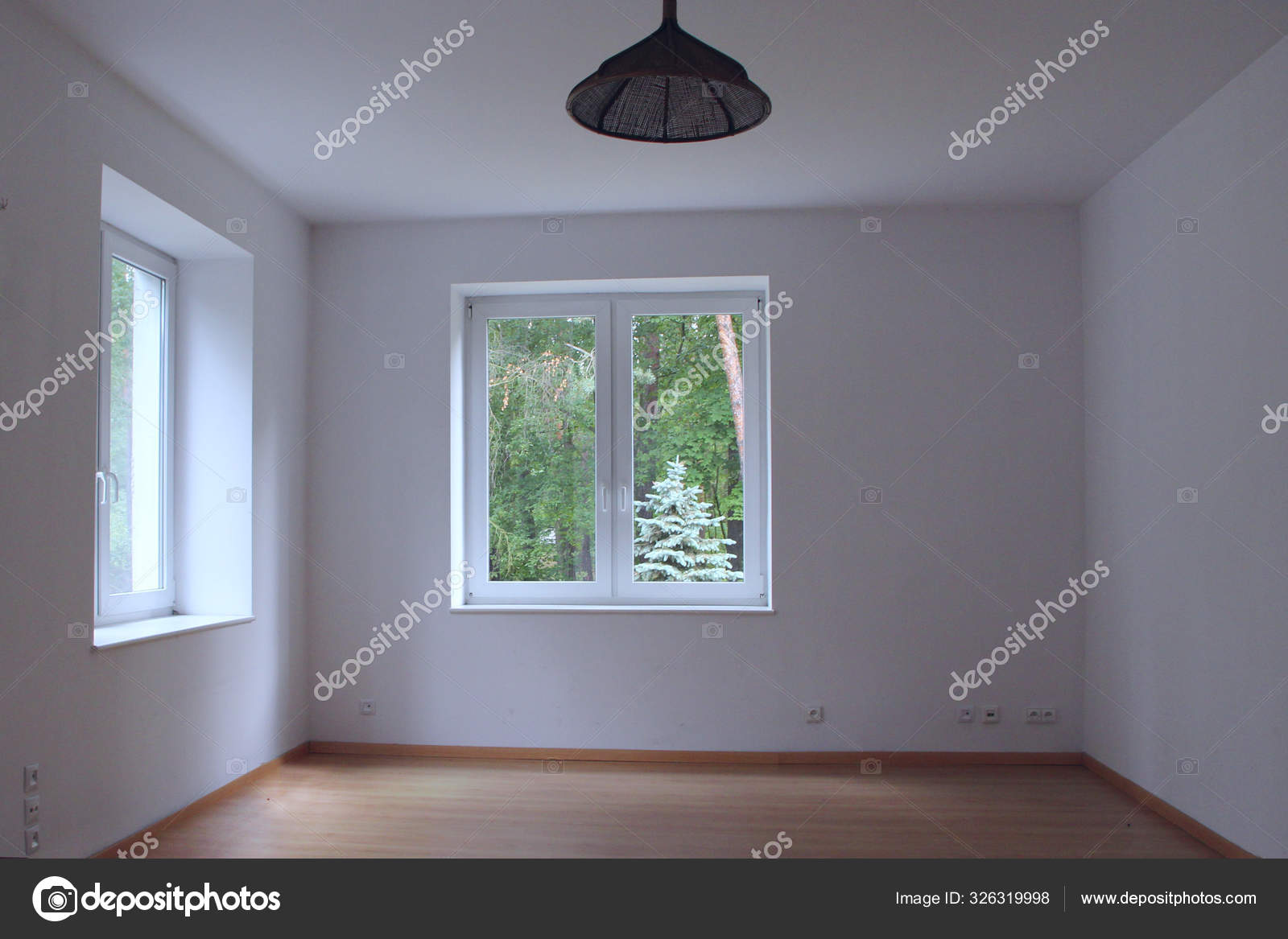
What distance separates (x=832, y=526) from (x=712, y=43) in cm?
236

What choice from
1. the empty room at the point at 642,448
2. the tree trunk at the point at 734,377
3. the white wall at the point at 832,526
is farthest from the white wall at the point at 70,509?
the tree trunk at the point at 734,377

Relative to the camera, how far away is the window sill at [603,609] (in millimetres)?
4637

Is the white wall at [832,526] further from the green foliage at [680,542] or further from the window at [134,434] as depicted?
the window at [134,434]

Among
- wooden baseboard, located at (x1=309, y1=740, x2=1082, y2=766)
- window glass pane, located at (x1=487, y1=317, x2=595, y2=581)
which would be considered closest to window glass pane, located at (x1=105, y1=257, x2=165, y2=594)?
wooden baseboard, located at (x1=309, y1=740, x2=1082, y2=766)

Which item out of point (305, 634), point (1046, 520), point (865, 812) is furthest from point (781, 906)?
point (305, 634)

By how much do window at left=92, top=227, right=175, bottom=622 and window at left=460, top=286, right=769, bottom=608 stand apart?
4.65ft

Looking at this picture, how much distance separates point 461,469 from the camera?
4930mm

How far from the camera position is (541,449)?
4.96 meters

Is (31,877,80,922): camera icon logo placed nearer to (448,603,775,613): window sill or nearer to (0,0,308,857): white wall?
(0,0,308,857): white wall

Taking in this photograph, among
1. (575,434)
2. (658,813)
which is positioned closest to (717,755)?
(658,813)

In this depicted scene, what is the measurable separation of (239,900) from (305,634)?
8.92 feet

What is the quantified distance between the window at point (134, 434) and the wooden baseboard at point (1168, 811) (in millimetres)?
4159

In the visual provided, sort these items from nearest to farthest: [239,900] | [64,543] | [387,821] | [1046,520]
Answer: [239,900], [64,543], [387,821], [1046,520]

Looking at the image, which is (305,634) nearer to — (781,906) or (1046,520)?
(781,906)
